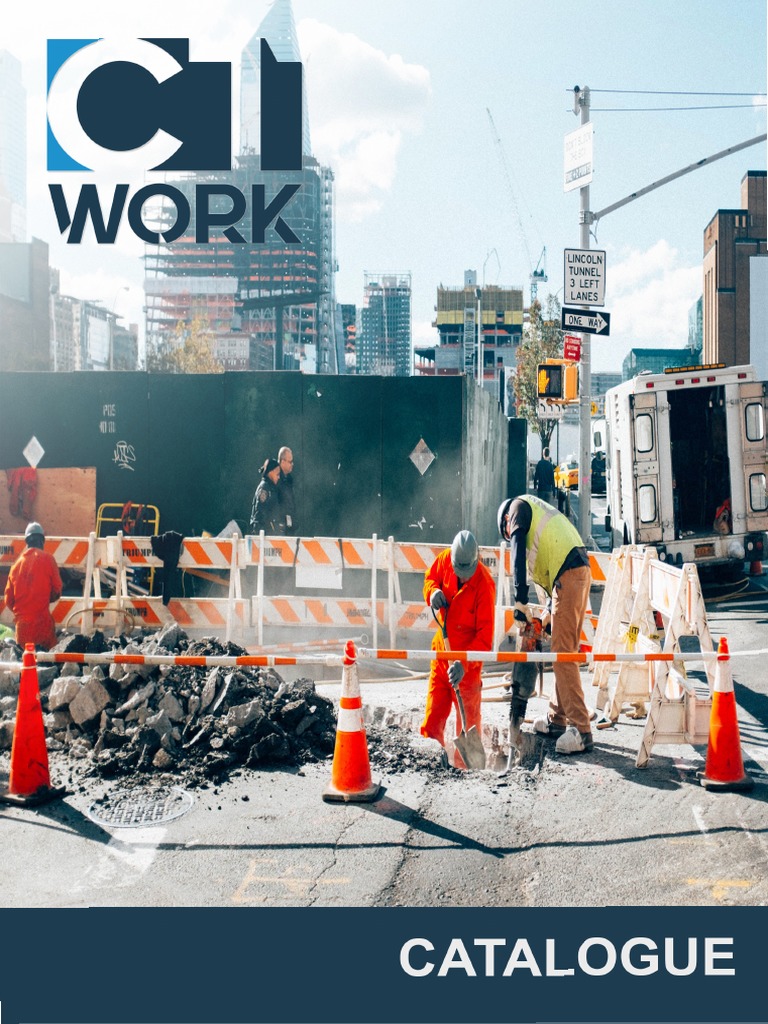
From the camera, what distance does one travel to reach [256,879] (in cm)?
573

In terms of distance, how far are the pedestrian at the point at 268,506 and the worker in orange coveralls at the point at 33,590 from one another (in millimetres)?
3890

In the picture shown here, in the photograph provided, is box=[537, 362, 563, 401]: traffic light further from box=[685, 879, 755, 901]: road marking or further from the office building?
the office building

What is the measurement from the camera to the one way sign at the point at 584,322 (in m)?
17.7

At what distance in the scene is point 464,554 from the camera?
777cm

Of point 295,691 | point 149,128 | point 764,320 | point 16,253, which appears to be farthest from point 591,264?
point 16,253

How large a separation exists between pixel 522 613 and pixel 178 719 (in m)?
2.71

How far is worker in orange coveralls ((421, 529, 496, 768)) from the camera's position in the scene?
7.84m

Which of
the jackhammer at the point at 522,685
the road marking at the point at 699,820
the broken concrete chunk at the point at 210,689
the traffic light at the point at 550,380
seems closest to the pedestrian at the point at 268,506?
the traffic light at the point at 550,380

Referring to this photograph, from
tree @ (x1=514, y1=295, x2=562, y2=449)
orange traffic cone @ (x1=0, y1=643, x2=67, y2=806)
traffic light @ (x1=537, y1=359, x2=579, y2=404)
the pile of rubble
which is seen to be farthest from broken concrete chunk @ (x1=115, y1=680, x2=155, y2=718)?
tree @ (x1=514, y1=295, x2=562, y2=449)

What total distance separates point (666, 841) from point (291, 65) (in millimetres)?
10244

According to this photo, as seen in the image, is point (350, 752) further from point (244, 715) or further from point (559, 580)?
point (559, 580)

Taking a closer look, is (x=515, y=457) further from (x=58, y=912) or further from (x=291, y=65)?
(x=58, y=912)

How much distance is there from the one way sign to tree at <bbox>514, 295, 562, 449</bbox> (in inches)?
1237

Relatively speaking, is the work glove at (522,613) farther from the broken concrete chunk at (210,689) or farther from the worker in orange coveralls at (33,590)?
the worker in orange coveralls at (33,590)
